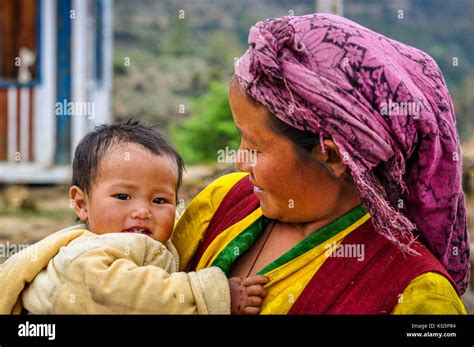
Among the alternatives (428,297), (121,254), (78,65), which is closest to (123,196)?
(121,254)

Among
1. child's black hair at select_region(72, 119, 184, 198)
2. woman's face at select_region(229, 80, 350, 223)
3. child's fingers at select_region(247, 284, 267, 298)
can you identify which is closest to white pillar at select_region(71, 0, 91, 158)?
child's black hair at select_region(72, 119, 184, 198)

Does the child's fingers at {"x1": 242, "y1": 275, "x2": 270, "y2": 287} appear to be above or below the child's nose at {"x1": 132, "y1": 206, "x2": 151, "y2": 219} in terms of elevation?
below

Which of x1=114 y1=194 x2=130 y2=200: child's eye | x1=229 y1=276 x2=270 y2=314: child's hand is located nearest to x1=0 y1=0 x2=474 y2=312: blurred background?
x1=114 y1=194 x2=130 y2=200: child's eye

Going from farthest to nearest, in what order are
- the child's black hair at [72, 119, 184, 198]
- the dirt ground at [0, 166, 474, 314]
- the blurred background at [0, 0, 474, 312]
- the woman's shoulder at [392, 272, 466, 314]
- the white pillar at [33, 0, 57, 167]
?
the white pillar at [33, 0, 57, 167], the blurred background at [0, 0, 474, 312], the dirt ground at [0, 166, 474, 314], the child's black hair at [72, 119, 184, 198], the woman's shoulder at [392, 272, 466, 314]

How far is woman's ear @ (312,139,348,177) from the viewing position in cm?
235

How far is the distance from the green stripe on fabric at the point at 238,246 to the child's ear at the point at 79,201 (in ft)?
1.56

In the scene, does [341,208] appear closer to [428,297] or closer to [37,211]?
[428,297]

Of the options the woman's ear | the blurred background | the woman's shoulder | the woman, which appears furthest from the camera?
the blurred background

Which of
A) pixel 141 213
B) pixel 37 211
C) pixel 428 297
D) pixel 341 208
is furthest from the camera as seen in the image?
pixel 37 211

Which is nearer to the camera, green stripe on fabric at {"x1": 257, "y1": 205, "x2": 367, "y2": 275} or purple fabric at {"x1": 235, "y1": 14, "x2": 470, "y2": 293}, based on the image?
purple fabric at {"x1": 235, "y1": 14, "x2": 470, "y2": 293}

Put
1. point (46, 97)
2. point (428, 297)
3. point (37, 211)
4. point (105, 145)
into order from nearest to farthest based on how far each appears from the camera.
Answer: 1. point (428, 297)
2. point (105, 145)
3. point (37, 211)
4. point (46, 97)

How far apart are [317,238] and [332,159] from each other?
0.72 feet

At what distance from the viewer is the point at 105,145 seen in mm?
2709

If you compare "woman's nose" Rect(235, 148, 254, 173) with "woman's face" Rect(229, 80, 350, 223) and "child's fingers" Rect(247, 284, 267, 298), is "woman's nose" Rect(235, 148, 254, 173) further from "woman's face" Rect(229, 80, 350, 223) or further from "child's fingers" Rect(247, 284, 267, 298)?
"child's fingers" Rect(247, 284, 267, 298)
